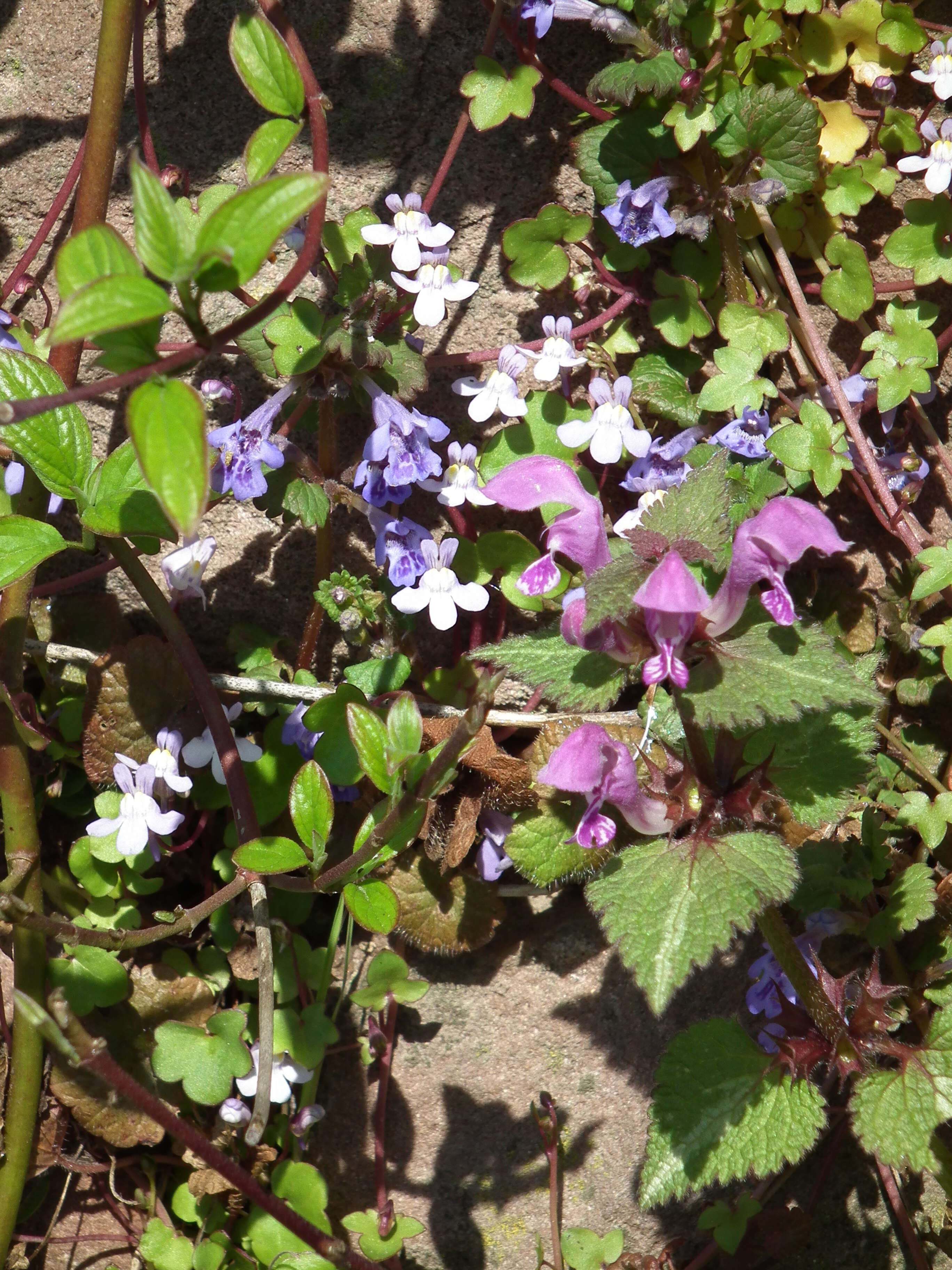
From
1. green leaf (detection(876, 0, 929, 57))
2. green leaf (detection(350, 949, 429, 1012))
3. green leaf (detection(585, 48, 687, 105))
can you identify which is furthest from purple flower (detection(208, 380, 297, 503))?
green leaf (detection(876, 0, 929, 57))

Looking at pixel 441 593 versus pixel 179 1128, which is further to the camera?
pixel 441 593

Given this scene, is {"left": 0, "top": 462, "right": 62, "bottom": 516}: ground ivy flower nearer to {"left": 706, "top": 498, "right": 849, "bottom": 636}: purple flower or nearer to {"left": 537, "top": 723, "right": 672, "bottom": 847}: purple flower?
{"left": 537, "top": 723, "right": 672, "bottom": 847}: purple flower

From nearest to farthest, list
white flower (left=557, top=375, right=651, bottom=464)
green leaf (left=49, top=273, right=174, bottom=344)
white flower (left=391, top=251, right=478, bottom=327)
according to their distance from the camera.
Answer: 1. green leaf (left=49, top=273, right=174, bottom=344)
2. white flower (left=391, top=251, right=478, bottom=327)
3. white flower (left=557, top=375, right=651, bottom=464)

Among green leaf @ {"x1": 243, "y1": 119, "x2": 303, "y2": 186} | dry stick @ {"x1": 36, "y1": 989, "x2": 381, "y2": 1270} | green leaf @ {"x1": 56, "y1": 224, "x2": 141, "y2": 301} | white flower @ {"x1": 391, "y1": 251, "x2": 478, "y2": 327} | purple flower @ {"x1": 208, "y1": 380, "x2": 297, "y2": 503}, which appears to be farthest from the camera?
white flower @ {"x1": 391, "y1": 251, "x2": 478, "y2": 327}

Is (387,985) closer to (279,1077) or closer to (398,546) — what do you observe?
(279,1077)

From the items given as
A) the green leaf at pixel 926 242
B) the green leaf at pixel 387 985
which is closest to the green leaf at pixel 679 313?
the green leaf at pixel 926 242

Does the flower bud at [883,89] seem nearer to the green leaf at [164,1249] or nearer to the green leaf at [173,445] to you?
the green leaf at [173,445]

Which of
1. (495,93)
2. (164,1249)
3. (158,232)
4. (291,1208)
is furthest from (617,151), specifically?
(164,1249)
